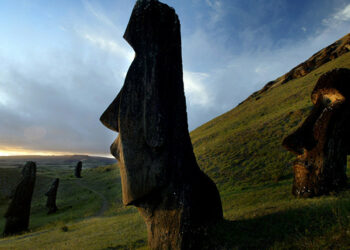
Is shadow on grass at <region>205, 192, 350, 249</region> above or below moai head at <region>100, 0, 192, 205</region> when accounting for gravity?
below

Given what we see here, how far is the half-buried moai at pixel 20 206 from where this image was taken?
52.9 ft

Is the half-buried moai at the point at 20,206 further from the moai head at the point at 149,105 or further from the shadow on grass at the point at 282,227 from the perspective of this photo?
the shadow on grass at the point at 282,227

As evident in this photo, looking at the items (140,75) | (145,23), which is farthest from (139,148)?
(145,23)

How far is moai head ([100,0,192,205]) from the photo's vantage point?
544 centimetres

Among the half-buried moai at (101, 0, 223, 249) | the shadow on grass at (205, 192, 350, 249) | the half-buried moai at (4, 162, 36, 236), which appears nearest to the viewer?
the shadow on grass at (205, 192, 350, 249)

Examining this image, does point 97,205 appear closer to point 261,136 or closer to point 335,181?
point 261,136

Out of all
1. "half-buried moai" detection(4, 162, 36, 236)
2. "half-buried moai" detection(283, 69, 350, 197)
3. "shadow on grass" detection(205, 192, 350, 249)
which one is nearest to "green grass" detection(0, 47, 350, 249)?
"shadow on grass" detection(205, 192, 350, 249)

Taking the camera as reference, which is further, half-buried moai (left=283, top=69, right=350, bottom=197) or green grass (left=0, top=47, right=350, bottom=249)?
half-buried moai (left=283, top=69, right=350, bottom=197)

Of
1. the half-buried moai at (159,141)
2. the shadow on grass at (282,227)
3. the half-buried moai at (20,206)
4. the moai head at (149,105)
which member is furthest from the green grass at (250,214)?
the moai head at (149,105)

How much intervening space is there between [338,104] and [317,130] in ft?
3.50

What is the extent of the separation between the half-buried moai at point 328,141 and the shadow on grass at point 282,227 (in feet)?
4.40

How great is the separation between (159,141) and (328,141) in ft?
19.8

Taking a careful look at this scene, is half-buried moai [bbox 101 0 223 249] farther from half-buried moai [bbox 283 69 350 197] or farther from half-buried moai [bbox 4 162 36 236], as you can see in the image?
half-buried moai [bbox 4 162 36 236]

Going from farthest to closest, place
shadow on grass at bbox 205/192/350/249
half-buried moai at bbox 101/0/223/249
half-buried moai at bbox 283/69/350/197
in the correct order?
half-buried moai at bbox 283/69/350/197
half-buried moai at bbox 101/0/223/249
shadow on grass at bbox 205/192/350/249
